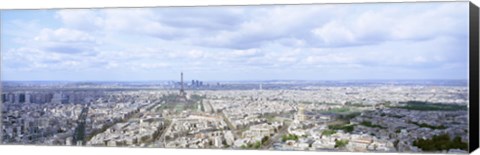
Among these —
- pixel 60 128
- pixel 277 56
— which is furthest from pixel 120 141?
pixel 277 56

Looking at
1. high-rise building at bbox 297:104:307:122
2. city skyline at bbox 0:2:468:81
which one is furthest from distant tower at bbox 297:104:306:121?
city skyline at bbox 0:2:468:81

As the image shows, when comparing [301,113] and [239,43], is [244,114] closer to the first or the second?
[301,113]

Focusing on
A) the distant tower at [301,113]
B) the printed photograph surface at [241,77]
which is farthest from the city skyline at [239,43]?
the distant tower at [301,113]

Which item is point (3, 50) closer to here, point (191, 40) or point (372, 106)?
point (191, 40)

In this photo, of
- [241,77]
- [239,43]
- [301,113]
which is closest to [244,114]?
[241,77]

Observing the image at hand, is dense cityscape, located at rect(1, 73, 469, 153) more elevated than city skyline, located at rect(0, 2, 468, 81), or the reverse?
city skyline, located at rect(0, 2, 468, 81)

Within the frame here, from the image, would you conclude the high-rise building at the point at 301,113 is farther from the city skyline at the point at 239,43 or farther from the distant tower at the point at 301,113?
the city skyline at the point at 239,43

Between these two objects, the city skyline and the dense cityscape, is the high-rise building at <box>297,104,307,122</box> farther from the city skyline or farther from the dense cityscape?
the city skyline
